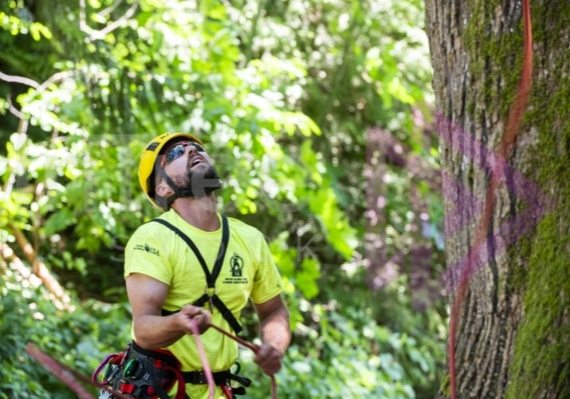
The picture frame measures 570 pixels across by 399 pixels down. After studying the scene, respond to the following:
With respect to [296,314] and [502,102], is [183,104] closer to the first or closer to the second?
[296,314]

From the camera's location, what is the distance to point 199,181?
11.1 ft

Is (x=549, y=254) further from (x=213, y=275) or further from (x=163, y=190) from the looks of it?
(x=163, y=190)

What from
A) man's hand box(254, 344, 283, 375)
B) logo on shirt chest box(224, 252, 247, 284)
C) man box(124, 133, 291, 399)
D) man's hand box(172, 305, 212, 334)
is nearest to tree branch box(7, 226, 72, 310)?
man box(124, 133, 291, 399)

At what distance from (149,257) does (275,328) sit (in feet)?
2.04

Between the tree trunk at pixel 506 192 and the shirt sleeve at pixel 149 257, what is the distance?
1.20m

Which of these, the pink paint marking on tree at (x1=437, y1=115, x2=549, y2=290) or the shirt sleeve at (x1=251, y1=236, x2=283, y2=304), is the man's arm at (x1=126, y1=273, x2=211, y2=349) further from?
the pink paint marking on tree at (x1=437, y1=115, x2=549, y2=290)

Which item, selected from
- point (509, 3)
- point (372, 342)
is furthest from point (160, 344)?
point (372, 342)

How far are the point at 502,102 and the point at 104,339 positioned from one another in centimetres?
453

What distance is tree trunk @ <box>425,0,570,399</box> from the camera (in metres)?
3.33

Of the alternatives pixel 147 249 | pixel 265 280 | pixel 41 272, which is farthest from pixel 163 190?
pixel 41 272

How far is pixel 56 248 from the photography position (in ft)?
29.0

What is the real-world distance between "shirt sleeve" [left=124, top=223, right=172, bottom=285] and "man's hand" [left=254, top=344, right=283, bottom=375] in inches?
16.8

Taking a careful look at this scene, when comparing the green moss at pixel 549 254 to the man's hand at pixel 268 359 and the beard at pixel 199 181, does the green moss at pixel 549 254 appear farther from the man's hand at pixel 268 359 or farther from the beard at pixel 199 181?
the beard at pixel 199 181

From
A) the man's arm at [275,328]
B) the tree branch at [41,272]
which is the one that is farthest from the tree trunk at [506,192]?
the tree branch at [41,272]
